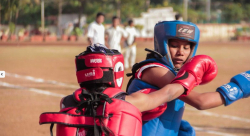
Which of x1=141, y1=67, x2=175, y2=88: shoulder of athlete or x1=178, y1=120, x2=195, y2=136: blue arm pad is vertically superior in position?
x1=141, y1=67, x2=175, y2=88: shoulder of athlete

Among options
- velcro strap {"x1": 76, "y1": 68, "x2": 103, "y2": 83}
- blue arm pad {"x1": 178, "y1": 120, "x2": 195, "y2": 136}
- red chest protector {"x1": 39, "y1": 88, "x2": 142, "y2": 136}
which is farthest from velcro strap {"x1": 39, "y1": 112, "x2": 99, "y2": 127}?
blue arm pad {"x1": 178, "y1": 120, "x2": 195, "y2": 136}

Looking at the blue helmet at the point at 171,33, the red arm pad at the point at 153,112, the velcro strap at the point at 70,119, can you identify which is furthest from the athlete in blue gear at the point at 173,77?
the velcro strap at the point at 70,119

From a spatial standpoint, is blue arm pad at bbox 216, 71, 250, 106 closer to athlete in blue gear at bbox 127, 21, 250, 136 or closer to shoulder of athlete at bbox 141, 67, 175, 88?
athlete in blue gear at bbox 127, 21, 250, 136

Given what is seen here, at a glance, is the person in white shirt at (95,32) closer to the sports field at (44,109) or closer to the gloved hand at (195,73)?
the sports field at (44,109)

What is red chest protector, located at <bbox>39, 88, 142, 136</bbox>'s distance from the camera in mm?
2006

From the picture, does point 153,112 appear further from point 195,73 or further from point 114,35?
point 114,35

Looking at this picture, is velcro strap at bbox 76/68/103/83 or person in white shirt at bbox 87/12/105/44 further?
person in white shirt at bbox 87/12/105/44

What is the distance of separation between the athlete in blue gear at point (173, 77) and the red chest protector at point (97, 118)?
19.3 inches

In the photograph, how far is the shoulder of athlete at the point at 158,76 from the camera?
246cm

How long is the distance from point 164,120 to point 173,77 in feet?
1.00

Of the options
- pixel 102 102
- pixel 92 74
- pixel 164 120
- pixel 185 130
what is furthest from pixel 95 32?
pixel 102 102

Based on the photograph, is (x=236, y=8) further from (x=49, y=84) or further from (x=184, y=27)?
(x=184, y=27)

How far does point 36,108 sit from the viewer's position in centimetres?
755

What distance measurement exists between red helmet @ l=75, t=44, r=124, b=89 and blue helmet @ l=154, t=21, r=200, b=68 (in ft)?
1.74
